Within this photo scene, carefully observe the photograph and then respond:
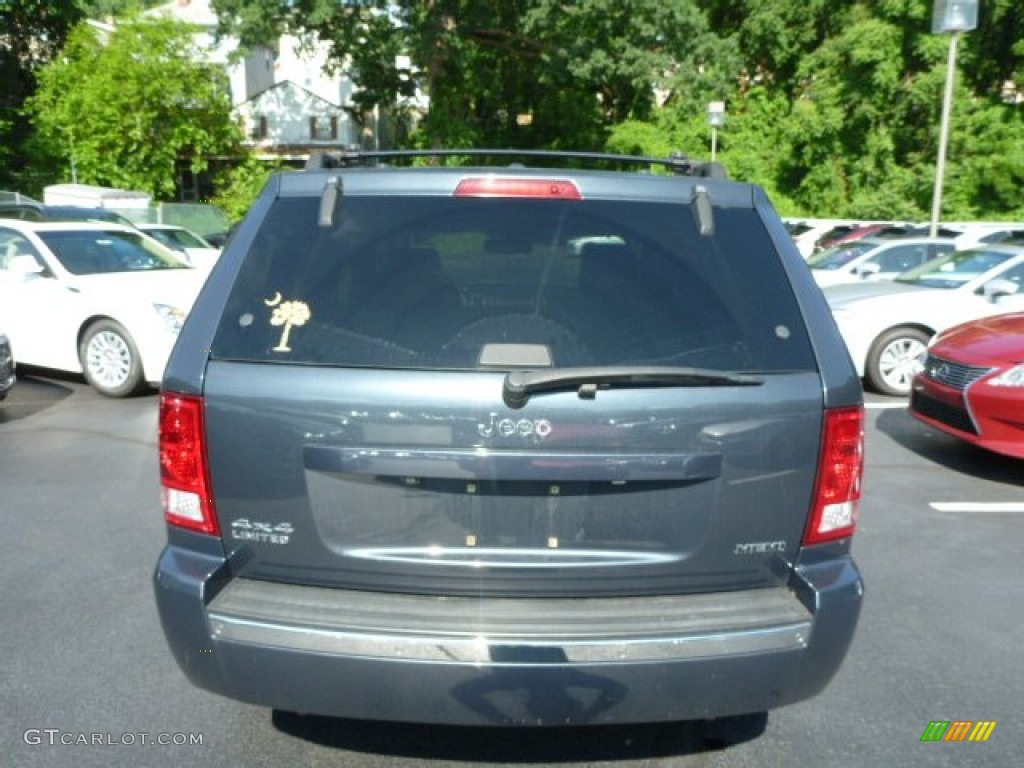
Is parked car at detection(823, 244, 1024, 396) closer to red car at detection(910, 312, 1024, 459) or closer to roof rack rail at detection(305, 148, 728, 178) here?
red car at detection(910, 312, 1024, 459)

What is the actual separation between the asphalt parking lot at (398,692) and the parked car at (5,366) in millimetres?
2020

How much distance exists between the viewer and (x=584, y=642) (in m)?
2.44

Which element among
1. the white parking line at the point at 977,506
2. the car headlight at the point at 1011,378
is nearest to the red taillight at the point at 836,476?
the white parking line at the point at 977,506

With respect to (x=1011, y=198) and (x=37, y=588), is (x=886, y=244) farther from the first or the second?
(x=1011, y=198)

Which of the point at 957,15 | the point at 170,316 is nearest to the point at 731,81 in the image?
the point at 957,15

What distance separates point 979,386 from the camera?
6547 millimetres

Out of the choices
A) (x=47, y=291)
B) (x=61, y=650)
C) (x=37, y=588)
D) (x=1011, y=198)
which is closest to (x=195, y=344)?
(x=61, y=650)

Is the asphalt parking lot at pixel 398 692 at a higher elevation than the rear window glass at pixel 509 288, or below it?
below

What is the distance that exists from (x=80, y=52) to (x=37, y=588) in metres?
29.1

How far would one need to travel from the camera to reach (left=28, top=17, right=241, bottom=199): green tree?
2802 centimetres

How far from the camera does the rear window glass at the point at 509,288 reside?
2.60m

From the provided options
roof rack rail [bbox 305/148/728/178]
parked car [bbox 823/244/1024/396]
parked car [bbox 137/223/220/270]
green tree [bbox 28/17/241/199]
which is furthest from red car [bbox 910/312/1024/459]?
green tree [bbox 28/17/241/199]

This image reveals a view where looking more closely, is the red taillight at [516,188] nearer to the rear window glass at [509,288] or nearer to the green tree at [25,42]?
the rear window glass at [509,288]

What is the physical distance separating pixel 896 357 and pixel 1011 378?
329 cm
